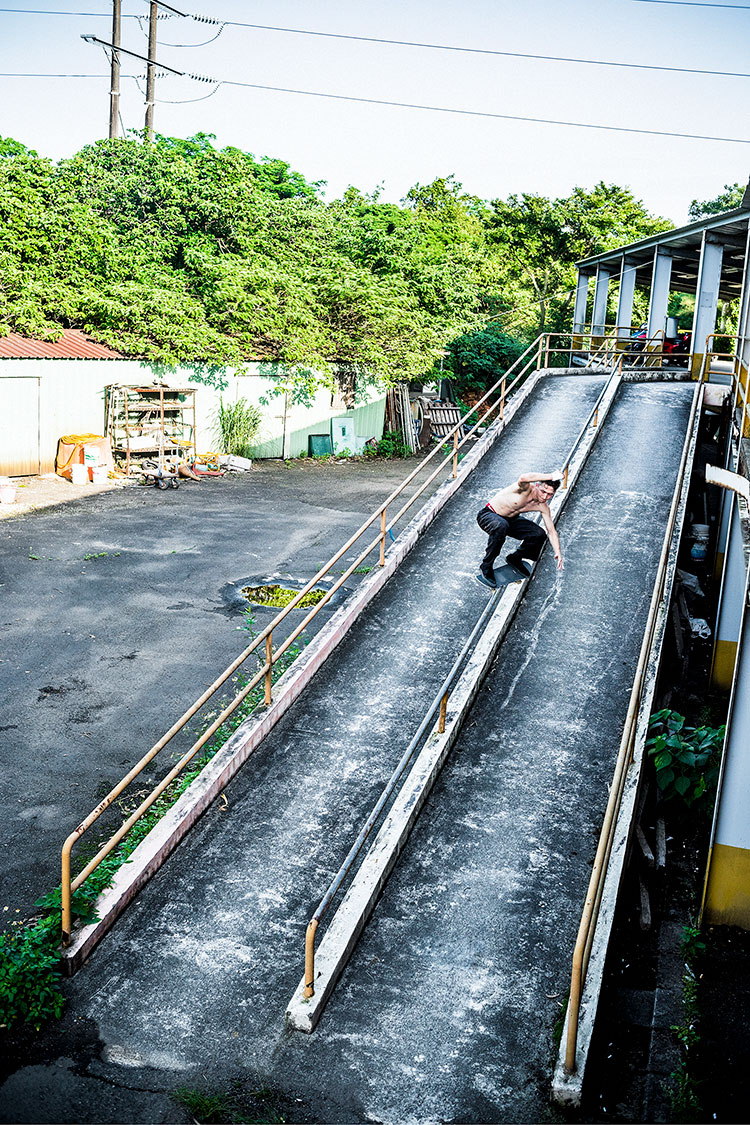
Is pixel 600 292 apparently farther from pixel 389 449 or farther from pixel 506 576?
pixel 506 576

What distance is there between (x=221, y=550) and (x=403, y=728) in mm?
9389

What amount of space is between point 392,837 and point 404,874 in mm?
276

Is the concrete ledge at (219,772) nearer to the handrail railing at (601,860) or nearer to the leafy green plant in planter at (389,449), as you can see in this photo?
the handrail railing at (601,860)

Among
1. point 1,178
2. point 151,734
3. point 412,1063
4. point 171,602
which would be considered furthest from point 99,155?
point 412,1063

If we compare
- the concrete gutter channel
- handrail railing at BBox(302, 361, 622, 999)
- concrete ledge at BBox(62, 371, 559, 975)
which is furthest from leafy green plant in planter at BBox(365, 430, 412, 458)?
handrail railing at BBox(302, 361, 622, 999)

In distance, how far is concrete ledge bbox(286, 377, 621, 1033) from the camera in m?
5.46

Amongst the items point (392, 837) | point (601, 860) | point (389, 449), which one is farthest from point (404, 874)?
point (389, 449)

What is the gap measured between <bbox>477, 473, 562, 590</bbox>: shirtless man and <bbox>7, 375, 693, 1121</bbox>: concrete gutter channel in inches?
25.2

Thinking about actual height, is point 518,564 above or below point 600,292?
below

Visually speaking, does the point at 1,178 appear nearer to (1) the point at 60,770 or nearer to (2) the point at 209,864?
(1) the point at 60,770

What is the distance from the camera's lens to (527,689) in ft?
28.5

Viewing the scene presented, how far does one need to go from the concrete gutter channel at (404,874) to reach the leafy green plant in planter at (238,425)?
16.8 m

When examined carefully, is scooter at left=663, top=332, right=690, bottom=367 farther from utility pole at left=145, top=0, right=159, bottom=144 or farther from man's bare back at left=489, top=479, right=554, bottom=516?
utility pole at left=145, top=0, right=159, bottom=144

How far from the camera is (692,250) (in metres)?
23.4
